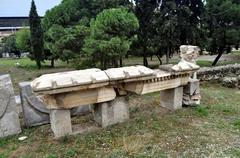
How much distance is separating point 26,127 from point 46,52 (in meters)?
18.0

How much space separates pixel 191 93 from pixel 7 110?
445cm

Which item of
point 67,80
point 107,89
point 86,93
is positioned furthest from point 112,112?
point 67,80

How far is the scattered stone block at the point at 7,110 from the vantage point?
562 cm

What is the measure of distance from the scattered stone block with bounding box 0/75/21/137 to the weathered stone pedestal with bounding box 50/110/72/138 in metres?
0.96

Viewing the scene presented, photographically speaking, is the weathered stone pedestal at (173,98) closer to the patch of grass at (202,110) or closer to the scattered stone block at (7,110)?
the patch of grass at (202,110)

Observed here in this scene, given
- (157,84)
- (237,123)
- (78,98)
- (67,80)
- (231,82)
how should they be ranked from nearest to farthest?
(67,80)
(78,98)
(237,123)
(157,84)
(231,82)

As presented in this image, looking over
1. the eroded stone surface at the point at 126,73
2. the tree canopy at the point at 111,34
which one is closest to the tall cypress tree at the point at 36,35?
the tree canopy at the point at 111,34

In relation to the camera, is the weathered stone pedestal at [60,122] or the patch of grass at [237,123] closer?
the weathered stone pedestal at [60,122]

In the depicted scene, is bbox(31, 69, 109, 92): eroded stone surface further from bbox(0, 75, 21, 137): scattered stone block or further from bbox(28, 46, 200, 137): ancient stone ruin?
bbox(0, 75, 21, 137): scattered stone block

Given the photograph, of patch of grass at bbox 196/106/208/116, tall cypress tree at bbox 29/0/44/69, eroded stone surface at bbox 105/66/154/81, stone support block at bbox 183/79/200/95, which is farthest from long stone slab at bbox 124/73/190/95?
tall cypress tree at bbox 29/0/44/69

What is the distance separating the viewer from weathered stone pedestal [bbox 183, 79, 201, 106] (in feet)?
23.1

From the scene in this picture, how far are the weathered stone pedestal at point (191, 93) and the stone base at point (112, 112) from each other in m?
1.85

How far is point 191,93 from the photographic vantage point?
707 centimetres

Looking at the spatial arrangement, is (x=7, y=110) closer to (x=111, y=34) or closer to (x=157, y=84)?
(x=157, y=84)
